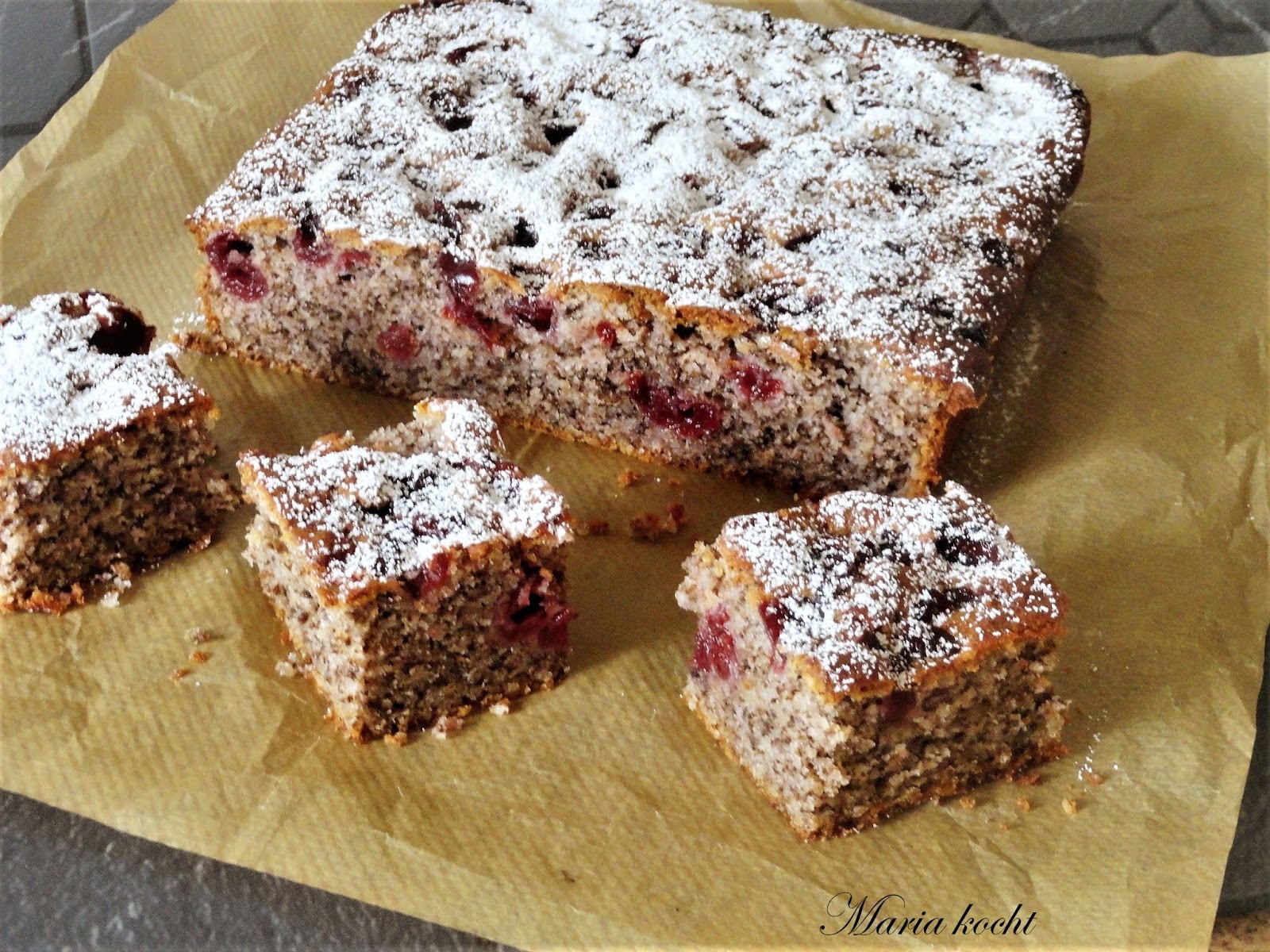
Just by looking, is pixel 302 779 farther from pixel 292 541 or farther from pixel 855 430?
pixel 855 430

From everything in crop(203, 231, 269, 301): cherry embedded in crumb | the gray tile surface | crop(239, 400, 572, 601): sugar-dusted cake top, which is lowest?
crop(239, 400, 572, 601): sugar-dusted cake top

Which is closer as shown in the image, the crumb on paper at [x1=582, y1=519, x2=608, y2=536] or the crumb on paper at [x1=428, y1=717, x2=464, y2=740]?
the crumb on paper at [x1=428, y1=717, x2=464, y2=740]

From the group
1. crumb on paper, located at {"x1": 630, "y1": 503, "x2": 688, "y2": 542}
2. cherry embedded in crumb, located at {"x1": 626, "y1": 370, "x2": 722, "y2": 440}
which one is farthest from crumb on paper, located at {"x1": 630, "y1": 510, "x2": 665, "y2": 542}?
cherry embedded in crumb, located at {"x1": 626, "y1": 370, "x2": 722, "y2": 440}

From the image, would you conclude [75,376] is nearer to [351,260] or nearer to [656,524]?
[351,260]

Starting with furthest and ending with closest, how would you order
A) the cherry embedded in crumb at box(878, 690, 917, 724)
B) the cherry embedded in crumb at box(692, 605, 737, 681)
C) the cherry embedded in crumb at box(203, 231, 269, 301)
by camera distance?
the cherry embedded in crumb at box(203, 231, 269, 301) < the cherry embedded in crumb at box(692, 605, 737, 681) < the cherry embedded in crumb at box(878, 690, 917, 724)

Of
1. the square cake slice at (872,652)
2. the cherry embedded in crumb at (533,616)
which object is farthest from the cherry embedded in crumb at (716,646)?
the cherry embedded in crumb at (533,616)

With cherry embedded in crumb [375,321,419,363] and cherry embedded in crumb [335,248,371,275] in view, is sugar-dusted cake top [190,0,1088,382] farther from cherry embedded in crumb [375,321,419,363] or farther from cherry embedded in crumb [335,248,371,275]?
cherry embedded in crumb [375,321,419,363]

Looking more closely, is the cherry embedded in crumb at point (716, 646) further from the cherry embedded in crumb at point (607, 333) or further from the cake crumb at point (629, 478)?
the cherry embedded in crumb at point (607, 333)

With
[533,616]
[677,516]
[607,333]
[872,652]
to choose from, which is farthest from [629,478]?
[872,652]
